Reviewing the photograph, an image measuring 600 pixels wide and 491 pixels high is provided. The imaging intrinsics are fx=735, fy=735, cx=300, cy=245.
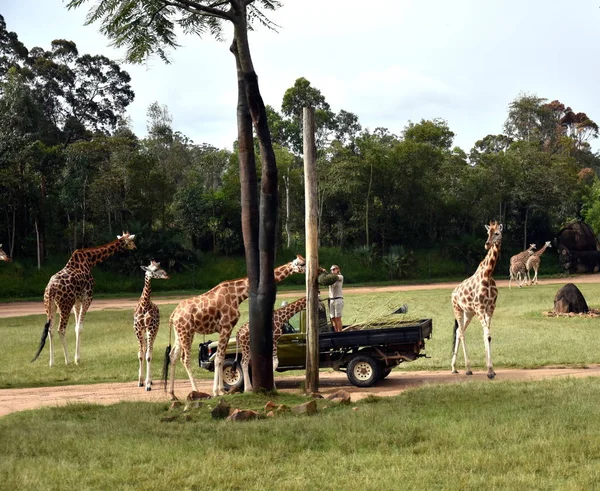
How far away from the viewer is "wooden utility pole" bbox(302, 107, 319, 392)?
11.9 meters

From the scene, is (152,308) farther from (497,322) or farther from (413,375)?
(497,322)

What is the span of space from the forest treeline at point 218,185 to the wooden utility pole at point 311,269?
1205 inches

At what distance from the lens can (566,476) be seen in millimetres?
7203

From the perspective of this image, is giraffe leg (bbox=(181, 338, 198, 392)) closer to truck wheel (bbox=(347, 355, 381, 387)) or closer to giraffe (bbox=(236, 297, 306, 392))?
giraffe (bbox=(236, 297, 306, 392))

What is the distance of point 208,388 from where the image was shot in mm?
14109

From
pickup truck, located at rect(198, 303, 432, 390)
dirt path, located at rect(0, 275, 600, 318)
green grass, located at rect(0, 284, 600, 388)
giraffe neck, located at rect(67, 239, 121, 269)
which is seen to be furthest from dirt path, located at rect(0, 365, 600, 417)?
dirt path, located at rect(0, 275, 600, 318)

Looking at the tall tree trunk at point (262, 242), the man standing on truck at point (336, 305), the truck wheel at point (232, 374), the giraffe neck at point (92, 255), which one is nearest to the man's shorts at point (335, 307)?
the man standing on truck at point (336, 305)

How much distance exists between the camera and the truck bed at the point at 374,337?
530 inches

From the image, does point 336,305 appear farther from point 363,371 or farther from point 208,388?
point 208,388

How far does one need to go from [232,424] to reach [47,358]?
10539 mm

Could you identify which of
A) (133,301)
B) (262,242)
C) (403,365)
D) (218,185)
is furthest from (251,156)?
(218,185)

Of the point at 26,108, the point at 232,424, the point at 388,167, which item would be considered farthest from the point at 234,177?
the point at 232,424

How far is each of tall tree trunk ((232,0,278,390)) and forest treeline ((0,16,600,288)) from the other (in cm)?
3043

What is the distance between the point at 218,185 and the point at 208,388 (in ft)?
160
